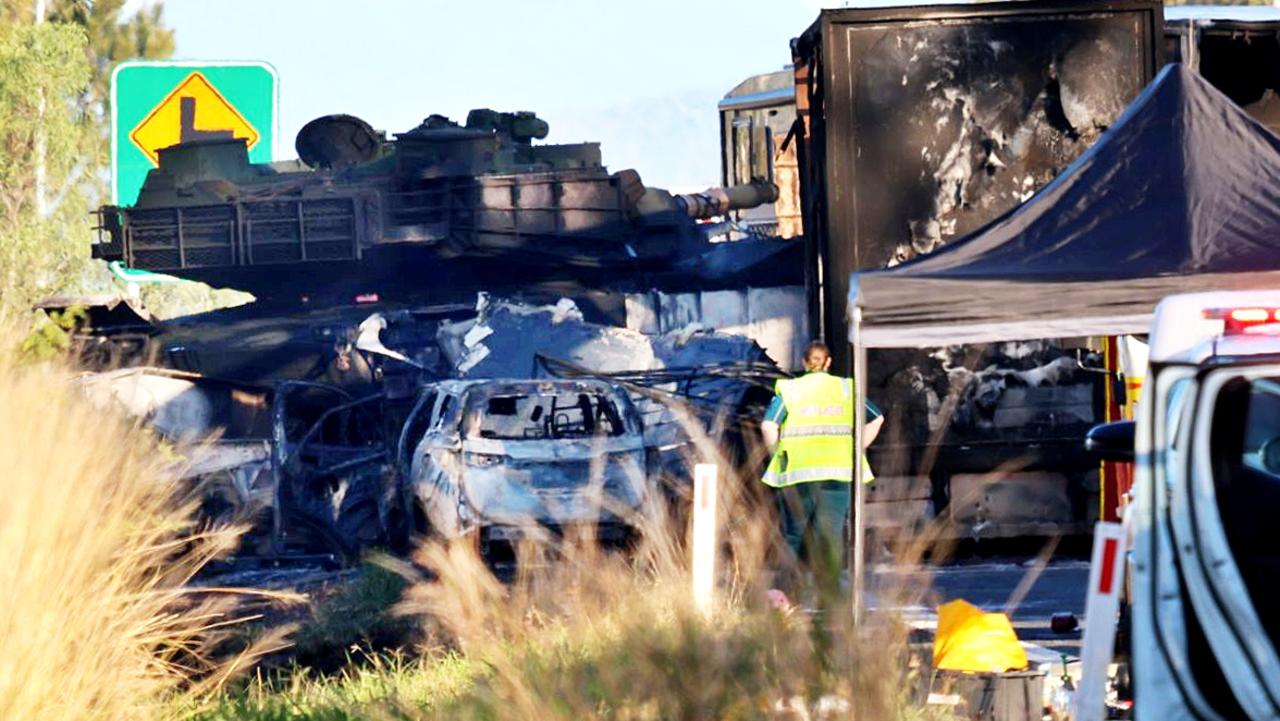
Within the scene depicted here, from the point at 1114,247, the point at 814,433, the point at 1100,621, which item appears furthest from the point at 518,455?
the point at 1100,621

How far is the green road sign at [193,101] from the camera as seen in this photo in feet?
59.4

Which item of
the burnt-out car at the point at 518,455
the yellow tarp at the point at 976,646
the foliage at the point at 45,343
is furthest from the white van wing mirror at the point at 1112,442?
the burnt-out car at the point at 518,455

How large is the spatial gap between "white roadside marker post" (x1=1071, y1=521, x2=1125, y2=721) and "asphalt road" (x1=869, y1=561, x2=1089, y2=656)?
6.48 ft

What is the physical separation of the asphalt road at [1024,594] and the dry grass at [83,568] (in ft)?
8.56

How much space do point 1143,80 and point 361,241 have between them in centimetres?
929

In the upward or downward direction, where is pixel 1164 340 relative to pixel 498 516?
upward

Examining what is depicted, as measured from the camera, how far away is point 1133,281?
947cm

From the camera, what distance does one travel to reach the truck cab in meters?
5.19

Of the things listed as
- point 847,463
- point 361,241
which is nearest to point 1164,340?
point 847,463

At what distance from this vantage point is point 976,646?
810cm

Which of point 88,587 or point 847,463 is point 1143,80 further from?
point 88,587

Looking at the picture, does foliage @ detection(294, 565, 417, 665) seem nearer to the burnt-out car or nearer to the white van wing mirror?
the burnt-out car

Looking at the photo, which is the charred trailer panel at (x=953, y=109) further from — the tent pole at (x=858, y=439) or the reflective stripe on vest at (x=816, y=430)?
the tent pole at (x=858, y=439)

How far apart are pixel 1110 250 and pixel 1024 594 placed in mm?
3248
